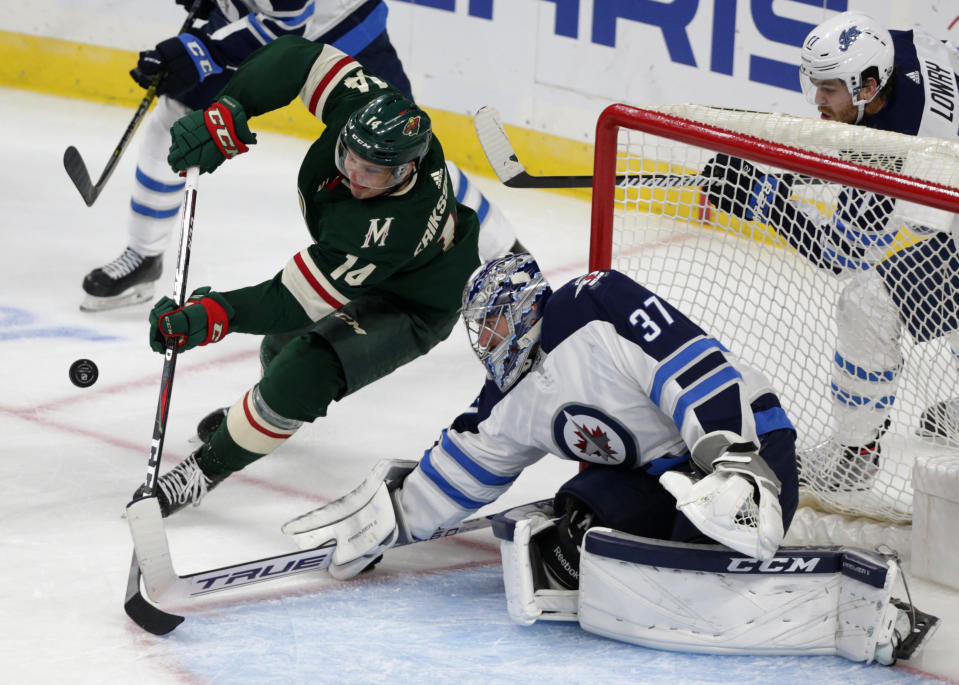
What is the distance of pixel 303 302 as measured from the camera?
3.16m

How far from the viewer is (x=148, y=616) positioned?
8.96ft

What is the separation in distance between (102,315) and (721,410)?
257cm

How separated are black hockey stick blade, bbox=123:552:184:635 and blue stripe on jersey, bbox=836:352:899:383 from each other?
4.94ft

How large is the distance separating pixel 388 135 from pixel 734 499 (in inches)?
40.5

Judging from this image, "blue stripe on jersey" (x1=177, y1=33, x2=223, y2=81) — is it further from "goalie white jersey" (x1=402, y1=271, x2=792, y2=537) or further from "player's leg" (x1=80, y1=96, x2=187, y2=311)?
"goalie white jersey" (x1=402, y1=271, x2=792, y2=537)

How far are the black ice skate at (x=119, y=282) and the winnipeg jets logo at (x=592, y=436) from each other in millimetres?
2252

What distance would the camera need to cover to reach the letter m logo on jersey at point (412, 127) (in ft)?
10.0

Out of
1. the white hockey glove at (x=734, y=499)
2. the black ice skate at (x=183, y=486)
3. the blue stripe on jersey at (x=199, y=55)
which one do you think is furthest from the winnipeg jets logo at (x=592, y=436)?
the blue stripe on jersey at (x=199, y=55)

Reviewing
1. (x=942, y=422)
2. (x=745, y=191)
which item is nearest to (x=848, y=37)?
(x=745, y=191)

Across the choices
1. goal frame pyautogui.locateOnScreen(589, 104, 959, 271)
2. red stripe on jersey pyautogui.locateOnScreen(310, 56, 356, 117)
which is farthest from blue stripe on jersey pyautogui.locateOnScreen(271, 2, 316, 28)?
goal frame pyautogui.locateOnScreen(589, 104, 959, 271)

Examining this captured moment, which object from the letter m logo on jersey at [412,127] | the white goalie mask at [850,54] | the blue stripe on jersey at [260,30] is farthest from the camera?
the blue stripe on jersey at [260,30]

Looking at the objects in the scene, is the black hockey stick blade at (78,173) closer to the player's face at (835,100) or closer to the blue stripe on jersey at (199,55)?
the blue stripe on jersey at (199,55)

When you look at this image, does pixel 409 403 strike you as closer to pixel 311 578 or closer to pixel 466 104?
pixel 311 578

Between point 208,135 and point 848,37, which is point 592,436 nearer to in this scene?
point 208,135
